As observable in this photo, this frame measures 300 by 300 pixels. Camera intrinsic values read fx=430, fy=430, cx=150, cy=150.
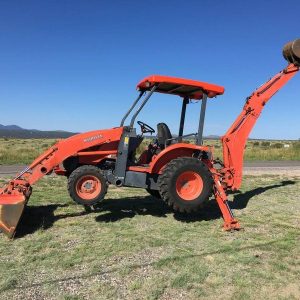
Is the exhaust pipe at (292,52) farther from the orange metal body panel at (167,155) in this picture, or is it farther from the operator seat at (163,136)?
the operator seat at (163,136)

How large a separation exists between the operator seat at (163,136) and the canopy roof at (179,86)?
0.79 meters

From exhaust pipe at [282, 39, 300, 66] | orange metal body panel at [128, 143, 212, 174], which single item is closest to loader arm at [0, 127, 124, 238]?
orange metal body panel at [128, 143, 212, 174]

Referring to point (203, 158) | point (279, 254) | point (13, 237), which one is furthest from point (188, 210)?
point (13, 237)

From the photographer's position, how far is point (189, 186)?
311 inches

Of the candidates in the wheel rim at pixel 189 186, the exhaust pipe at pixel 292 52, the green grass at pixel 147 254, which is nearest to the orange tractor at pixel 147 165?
the wheel rim at pixel 189 186

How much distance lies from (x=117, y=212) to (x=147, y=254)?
8.76 ft

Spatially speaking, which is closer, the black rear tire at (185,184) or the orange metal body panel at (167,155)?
the black rear tire at (185,184)

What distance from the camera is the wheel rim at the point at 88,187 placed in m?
7.77

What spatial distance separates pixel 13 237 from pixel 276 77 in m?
6.42

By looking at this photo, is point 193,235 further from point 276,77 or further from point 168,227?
point 276,77

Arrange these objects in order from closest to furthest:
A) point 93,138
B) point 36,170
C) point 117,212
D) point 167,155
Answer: point 36,170, point 93,138, point 167,155, point 117,212

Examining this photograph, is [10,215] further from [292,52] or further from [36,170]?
[292,52]

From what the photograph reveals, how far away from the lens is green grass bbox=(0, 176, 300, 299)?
4.98 m

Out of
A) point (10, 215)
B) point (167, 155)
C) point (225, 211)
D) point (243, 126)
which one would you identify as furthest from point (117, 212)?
point (243, 126)
